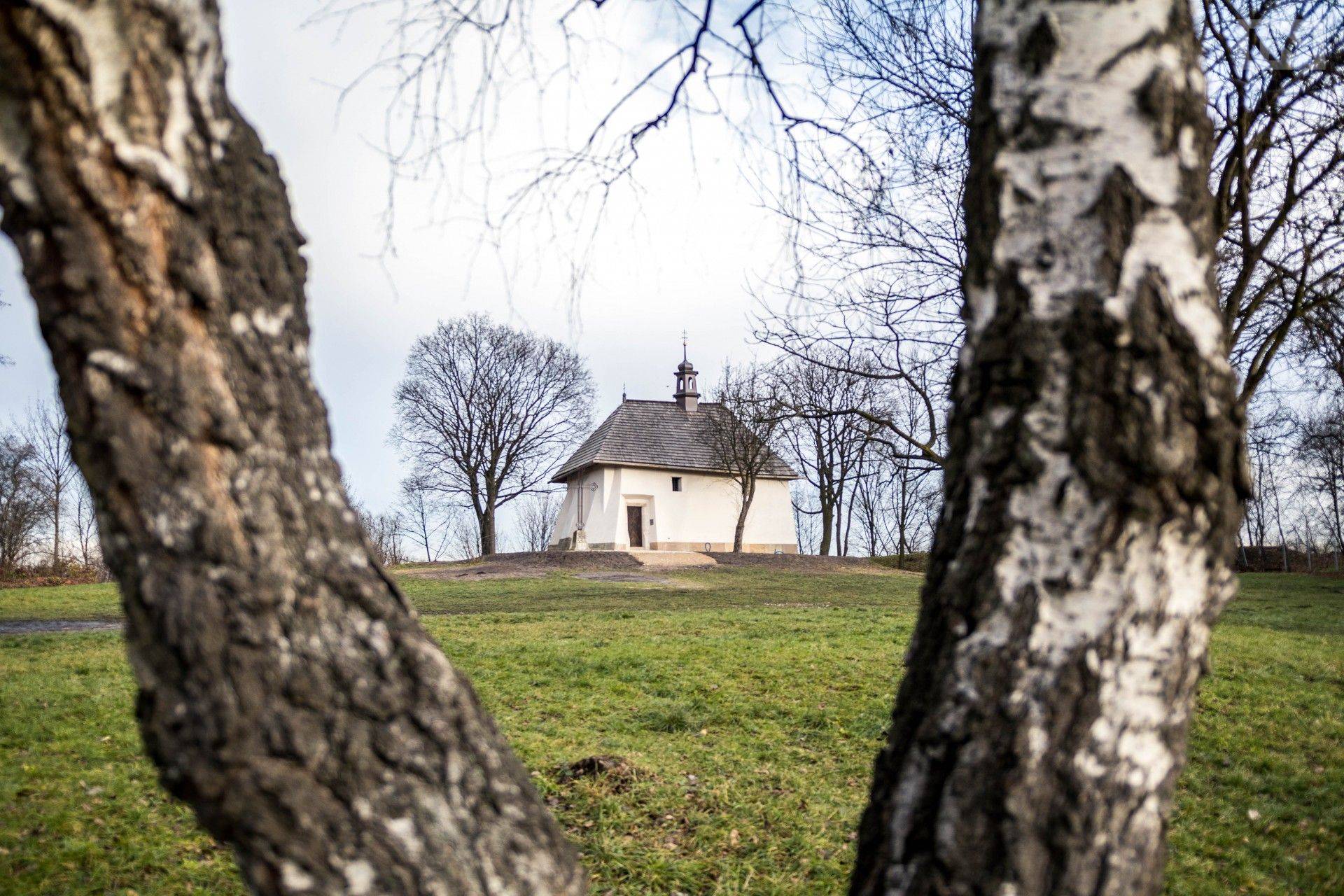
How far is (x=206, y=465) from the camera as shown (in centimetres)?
123

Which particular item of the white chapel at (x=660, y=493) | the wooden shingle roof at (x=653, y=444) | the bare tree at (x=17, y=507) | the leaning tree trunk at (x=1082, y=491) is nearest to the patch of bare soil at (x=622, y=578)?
the white chapel at (x=660, y=493)

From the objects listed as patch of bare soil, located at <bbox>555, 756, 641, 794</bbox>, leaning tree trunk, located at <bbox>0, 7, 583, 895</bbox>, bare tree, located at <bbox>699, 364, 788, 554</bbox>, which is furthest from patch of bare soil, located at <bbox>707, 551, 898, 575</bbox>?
leaning tree trunk, located at <bbox>0, 7, 583, 895</bbox>

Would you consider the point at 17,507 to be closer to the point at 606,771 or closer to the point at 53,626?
the point at 53,626

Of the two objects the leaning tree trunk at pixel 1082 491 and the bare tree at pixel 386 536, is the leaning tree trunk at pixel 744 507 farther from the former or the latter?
the leaning tree trunk at pixel 1082 491

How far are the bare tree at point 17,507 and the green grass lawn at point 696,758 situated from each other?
1739cm

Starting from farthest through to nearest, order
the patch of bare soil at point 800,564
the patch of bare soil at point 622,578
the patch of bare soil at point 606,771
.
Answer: the patch of bare soil at point 800,564, the patch of bare soil at point 622,578, the patch of bare soil at point 606,771

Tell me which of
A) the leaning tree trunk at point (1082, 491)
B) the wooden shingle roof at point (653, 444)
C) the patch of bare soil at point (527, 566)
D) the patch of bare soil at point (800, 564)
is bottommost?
the patch of bare soil at point (800, 564)

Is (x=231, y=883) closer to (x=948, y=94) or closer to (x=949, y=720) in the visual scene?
(x=949, y=720)

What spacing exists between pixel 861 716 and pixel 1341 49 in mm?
5277

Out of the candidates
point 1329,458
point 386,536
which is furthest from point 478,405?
point 1329,458

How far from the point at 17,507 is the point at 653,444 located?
1938cm

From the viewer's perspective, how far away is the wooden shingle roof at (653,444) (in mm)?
32062

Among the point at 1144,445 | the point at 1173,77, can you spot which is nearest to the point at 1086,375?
the point at 1144,445

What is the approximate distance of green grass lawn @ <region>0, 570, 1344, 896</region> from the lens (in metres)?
3.38
